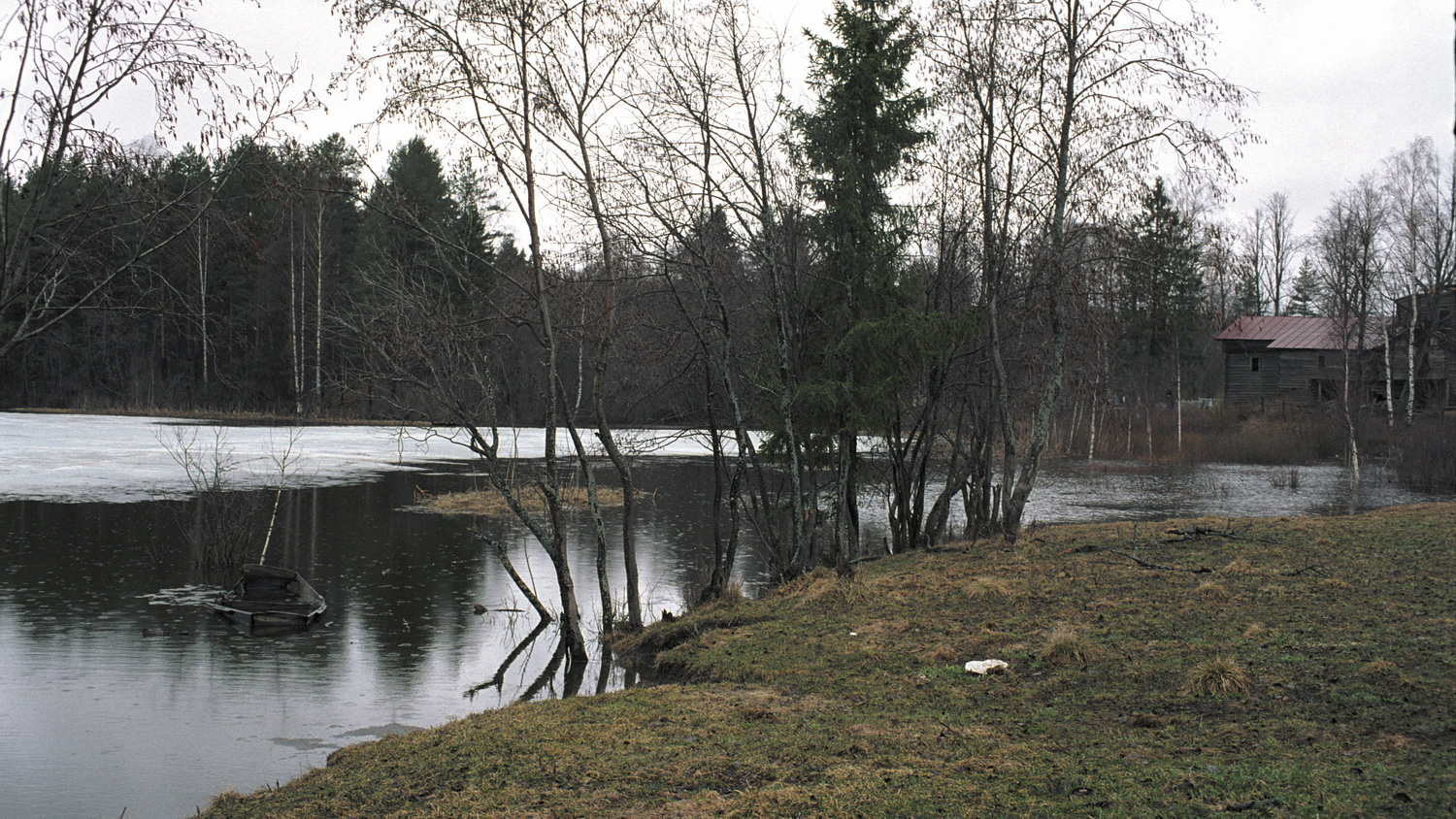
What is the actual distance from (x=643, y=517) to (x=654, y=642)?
14.2 m

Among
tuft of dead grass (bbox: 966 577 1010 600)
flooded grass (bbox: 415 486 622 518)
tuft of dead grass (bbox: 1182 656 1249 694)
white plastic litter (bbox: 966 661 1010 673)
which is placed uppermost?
tuft of dead grass (bbox: 1182 656 1249 694)

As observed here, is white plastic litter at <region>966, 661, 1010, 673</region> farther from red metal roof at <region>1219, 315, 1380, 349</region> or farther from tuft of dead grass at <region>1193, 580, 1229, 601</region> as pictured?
red metal roof at <region>1219, 315, 1380, 349</region>

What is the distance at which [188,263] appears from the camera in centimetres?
727

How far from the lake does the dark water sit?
0.04m

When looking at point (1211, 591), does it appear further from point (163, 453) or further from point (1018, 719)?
point (163, 453)

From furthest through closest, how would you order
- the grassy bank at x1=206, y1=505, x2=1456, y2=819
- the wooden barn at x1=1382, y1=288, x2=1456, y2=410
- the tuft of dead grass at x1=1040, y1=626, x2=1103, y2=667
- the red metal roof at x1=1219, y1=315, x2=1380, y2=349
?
the red metal roof at x1=1219, y1=315, x2=1380, y2=349
the wooden barn at x1=1382, y1=288, x2=1456, y2=410
the tuft of dead grass at x1=1040, y1=626, x2=1103, y2=667
the grassy bank at x1=206, y1=505, x2=1456, y2=819

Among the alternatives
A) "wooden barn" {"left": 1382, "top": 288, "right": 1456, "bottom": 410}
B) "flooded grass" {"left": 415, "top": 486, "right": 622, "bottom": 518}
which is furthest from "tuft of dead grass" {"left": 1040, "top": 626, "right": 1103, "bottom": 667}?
"wooden barn" {"left": 1382, "top": 288, "right": 1456, "bottom": 410}

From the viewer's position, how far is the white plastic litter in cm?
841

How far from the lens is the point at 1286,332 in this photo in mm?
54250

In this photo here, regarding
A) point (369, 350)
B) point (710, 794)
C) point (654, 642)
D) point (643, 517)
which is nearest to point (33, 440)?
point (643, 517)

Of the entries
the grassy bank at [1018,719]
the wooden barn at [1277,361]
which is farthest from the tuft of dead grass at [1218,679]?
the wooden barn at [1277,361]

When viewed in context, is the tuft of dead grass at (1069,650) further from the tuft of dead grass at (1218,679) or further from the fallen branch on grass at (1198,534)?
the fallen branch on grass at (1198,534)

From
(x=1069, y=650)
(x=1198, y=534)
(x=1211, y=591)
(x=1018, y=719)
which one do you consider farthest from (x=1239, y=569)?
(x=1018, y=719)

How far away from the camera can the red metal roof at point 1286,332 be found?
52.8 m
